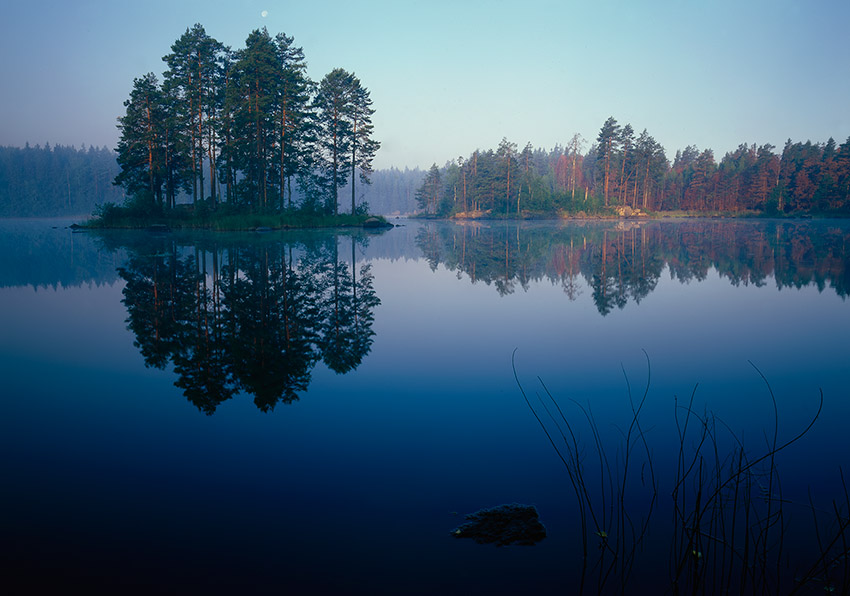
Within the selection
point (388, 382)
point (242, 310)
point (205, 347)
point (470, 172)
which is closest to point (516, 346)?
point (388, 382)

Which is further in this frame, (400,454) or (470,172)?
(470,172)

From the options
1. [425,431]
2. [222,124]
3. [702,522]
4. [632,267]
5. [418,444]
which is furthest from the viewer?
[222,124]

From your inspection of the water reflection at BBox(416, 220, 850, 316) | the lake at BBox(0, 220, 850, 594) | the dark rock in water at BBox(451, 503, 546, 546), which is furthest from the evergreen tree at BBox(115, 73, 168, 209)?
the dark rock in water at BBox(451, 503, 546, 546)

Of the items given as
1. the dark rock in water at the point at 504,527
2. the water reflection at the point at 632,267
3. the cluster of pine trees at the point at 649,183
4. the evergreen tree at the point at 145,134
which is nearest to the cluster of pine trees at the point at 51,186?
the cluster of pine trees at the point at 649,183

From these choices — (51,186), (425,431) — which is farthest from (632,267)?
(51,186)

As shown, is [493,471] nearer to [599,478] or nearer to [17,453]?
[599,478]

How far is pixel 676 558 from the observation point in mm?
3059

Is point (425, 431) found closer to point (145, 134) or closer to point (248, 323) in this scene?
point (248, 323)

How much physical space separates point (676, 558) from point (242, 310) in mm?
9510

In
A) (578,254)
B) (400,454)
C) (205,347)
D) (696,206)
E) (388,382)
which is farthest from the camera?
(696,206)

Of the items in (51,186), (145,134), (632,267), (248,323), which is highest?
(51,186)

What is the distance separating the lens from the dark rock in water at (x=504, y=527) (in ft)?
11.3

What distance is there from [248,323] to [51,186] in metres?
170

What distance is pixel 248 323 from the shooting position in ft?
31.7
